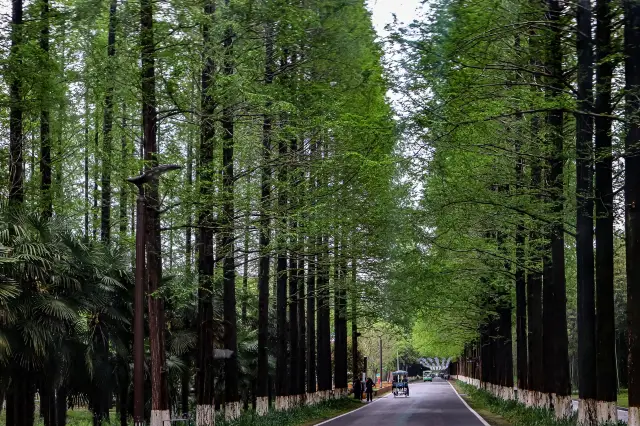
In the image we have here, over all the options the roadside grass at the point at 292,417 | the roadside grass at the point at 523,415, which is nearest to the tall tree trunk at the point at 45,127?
the roadside grass at the point at 292,417

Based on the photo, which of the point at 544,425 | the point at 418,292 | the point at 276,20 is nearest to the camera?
the point at 276,20

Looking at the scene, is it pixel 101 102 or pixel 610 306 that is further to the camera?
pixel 101 102

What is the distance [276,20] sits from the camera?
824 inches

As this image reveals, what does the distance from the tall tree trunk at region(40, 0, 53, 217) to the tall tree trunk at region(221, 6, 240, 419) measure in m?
3.92

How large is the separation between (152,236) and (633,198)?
9821 millimetres

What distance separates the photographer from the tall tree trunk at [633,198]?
1517 centimetres

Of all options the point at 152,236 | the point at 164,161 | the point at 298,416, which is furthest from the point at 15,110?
the point at 298,416

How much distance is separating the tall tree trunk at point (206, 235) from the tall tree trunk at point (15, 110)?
3985 millimetres

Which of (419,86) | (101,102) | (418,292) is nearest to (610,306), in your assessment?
(419,86)

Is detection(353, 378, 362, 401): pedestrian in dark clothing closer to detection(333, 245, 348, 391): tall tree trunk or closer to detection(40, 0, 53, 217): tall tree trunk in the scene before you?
detection(333, 245, 348, 391): tall tree trunk

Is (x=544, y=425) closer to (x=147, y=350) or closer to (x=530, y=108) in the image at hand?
(x=530, y=108)

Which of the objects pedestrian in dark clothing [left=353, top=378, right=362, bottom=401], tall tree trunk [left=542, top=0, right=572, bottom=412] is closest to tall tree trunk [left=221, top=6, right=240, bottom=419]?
tall tree trunk [left=542, top=0, right=572, bottom=412]

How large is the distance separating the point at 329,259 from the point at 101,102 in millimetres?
15361

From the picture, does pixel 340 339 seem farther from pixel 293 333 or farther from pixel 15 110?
pixel 15 110
